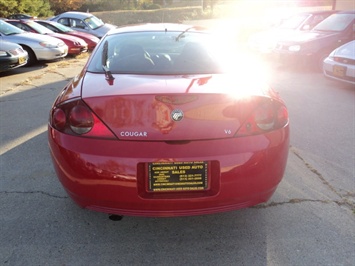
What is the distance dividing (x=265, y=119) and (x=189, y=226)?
101cm

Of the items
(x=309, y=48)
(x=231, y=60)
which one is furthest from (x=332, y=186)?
(x=309, y=48)

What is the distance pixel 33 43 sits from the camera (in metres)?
10.1

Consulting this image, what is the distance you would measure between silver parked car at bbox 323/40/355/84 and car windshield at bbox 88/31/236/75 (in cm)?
438

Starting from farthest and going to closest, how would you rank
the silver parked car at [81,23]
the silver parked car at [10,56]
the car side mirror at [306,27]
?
the silver parked car at [81,23] → the car side mirror at [306,27] → the silver parked car at [10,56]

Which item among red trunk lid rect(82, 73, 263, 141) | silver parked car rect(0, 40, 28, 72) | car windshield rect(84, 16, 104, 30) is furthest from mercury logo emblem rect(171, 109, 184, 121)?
car windshield rect(84, 16, 104, 30)

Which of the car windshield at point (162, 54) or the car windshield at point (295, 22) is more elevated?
the car windshield at point (162, 54)

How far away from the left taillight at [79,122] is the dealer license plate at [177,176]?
348 millimetres

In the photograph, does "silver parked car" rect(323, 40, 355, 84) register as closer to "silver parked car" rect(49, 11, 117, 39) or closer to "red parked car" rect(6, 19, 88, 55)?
"red parked car" rect(6, 19, 88, 55)

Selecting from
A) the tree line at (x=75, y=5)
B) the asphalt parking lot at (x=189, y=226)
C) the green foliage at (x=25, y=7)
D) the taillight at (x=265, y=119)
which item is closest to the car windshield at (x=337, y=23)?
the asphalt parking lot at (x=189, y=226)

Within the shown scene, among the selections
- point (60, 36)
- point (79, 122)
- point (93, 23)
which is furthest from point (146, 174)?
point (93, 23)

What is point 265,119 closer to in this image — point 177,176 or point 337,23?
point 177,176

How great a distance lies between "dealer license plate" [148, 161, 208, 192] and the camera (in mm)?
2125

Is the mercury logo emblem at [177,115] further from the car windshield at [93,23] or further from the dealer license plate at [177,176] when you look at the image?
the car windshield at [93,23]

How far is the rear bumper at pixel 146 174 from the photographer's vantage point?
2123 millimetres
